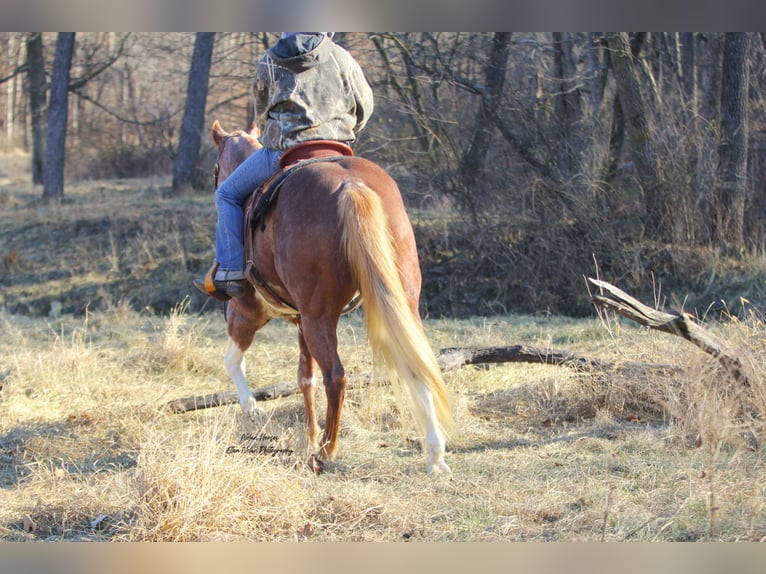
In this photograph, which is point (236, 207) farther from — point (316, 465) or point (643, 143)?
point (643, 143)

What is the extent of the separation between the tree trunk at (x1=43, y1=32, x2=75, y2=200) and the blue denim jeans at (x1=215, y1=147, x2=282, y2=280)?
39.7 ft

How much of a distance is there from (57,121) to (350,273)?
14.1 m

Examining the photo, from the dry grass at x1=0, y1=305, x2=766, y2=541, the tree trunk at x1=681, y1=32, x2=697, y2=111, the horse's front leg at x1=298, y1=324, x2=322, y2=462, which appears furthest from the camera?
the tree trunk at x1=681, y1=32, x2=697, y2=111

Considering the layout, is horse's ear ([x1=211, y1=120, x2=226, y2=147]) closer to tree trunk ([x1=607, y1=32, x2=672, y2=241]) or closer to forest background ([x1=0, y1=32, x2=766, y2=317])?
forest background ([x1=0, y1=32, x2=766, y2=317])

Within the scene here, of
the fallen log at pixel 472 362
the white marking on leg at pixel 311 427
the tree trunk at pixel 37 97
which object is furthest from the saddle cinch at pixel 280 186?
the tree trunk at pixel 37 97

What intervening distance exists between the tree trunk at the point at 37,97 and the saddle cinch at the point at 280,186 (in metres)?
14.6

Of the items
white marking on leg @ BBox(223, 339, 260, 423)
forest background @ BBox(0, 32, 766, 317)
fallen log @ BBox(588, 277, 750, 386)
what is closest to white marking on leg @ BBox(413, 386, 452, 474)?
fallen log @ BBox(588, 277, 750, 386)

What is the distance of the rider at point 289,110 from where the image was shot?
503 cm

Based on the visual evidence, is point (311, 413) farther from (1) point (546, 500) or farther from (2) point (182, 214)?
(2) point (182, 214)

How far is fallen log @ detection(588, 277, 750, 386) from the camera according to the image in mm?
4617

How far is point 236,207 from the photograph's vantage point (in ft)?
18.0

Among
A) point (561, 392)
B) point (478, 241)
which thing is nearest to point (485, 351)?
point (561, 392)

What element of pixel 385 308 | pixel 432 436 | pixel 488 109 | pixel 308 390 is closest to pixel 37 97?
pixel 488 109

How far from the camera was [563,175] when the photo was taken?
10.7 m
